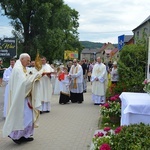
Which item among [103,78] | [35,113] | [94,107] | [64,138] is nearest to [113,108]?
[64,138]

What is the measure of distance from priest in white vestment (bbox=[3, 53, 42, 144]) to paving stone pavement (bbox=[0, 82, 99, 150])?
0.29 metres

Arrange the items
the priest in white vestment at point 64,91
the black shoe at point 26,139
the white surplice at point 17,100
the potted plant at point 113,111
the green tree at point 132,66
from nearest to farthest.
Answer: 1. the white surplice at point 17,100
2. the black shoe at point 26,139
3. the potted plant at point 113,111
4. the green tree at point 132,66
5. the priest in white vestment at point 64,91

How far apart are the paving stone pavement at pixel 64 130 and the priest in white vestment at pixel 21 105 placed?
0.29 meters

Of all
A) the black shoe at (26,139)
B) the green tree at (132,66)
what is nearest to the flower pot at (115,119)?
the green tree at (132,66)

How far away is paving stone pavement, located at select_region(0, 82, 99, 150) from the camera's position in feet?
21.8

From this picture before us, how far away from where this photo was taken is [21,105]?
21.6ft

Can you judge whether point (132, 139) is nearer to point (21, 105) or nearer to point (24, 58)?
point (21, 105)

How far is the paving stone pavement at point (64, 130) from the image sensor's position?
664 centimetres

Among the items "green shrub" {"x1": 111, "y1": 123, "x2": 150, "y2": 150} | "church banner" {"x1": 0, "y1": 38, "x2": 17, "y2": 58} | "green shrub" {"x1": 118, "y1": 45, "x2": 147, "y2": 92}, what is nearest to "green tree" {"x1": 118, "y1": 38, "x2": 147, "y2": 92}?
"green shrub" {"x1": 118, "y1": 45, "x2": 147, "y2": 92}

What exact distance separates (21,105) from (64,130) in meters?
1.96

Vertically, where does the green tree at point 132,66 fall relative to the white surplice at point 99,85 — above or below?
above

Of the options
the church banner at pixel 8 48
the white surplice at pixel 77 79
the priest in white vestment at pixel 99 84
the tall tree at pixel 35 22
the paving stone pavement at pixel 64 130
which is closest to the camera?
the paving stone pavement at pixel 64 130

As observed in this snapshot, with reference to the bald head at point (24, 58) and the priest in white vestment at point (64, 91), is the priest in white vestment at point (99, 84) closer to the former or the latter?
the priest in white vestment at point (64, 91)

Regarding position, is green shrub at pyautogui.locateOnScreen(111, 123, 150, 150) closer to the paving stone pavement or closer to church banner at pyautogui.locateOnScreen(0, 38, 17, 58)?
the paving stone pavement
